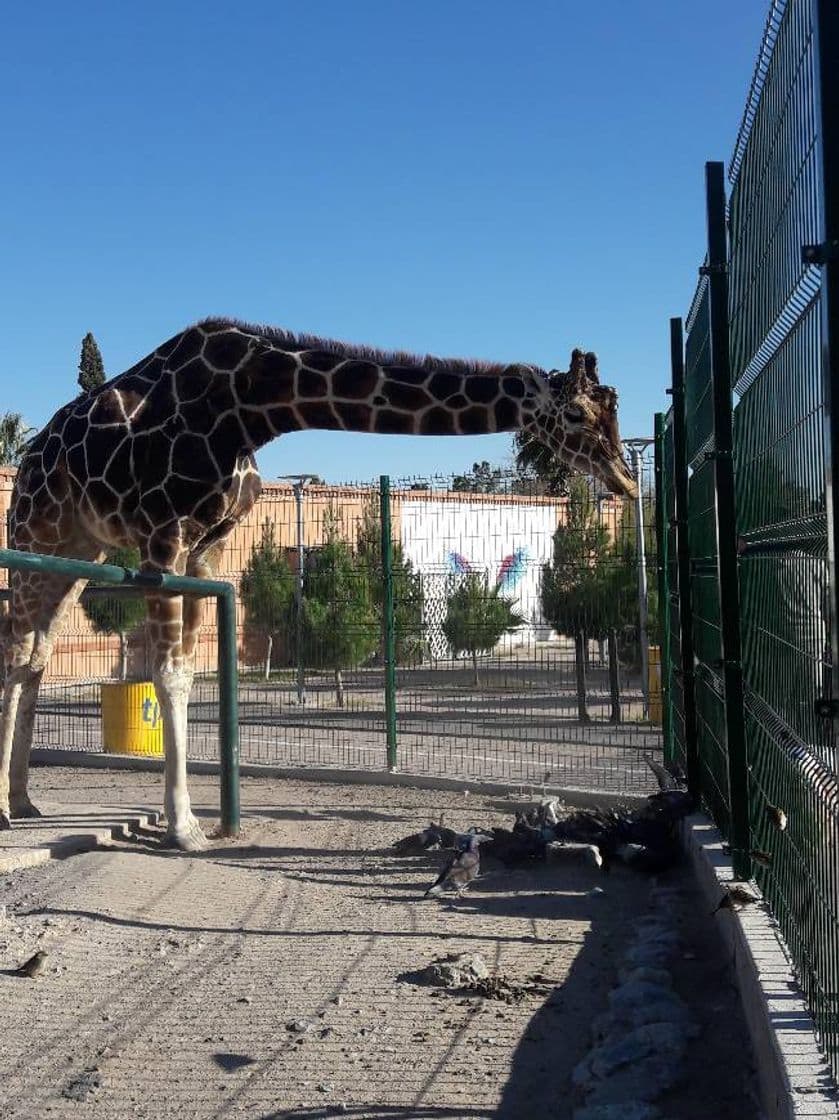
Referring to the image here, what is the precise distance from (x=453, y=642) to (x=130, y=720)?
368cm

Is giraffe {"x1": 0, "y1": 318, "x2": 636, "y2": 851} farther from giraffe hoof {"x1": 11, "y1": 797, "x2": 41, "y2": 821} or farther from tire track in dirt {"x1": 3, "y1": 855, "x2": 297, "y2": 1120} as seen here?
tire track in dirt {"x1": 3, "y1": 855, "x2": 297, "y2": 1120}

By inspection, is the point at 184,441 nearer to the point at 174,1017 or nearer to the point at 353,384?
the point at 353,384

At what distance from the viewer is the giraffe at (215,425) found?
26.1 ft

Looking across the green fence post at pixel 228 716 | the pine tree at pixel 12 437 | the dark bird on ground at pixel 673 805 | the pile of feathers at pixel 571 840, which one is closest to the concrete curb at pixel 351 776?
the pile of feathers at pixel 571 840

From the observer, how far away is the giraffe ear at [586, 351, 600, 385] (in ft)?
25.9

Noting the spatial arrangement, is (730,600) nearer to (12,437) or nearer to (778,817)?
(778,817)

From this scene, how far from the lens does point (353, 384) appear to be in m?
8.33

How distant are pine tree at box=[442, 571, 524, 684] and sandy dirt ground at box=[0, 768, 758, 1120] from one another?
388cm

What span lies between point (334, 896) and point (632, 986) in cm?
234

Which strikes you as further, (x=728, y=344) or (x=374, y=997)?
(x=728, y=344)

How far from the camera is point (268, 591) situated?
16.0 meters

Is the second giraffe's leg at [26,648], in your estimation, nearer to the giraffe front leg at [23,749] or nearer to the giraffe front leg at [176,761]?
the giraffe front leg at [23,749]

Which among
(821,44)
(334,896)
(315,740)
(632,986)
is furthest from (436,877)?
(315,740)

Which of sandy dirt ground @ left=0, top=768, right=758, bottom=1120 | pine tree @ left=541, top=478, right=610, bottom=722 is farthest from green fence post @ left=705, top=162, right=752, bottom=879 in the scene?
pine tree @ left=541, top=478, right=610, bottom=722
